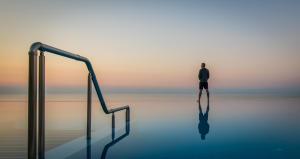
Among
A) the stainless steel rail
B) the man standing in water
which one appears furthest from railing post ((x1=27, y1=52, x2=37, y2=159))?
the man standing in water

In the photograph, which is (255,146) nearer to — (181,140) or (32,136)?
(181,140)

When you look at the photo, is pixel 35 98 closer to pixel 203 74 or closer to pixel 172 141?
pixel 172 141

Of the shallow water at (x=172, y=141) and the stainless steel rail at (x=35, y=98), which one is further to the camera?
the shallow water at (x=172, y=141)

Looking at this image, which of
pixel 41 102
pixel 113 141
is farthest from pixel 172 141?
pixel 41 102

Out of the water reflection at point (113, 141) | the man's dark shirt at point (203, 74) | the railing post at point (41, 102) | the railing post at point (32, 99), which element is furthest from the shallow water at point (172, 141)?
the man's dark shirt at point (203, 74)

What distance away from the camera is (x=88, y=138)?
4.79 metres

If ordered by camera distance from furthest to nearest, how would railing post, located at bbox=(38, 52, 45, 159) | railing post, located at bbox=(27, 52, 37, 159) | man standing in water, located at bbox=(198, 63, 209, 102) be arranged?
1. man standing in water, located at bbox=(198, 63, 209, 102)
2. railing post, located at bbox=(38, 52, 45, 159)
3. railing post, located at bbox=(27, 52, 37, 159)

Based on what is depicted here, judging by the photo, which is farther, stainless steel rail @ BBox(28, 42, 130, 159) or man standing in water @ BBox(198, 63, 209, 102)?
man standing in water @ BBox(198, 63, 209, 102)

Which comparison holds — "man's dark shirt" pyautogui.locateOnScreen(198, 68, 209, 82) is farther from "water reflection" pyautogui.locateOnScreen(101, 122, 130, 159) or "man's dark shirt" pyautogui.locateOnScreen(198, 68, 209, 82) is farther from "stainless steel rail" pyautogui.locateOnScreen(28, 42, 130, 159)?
"stainless steel rail" pyautogui.locateOnScreen(28, 42, 130, 159)

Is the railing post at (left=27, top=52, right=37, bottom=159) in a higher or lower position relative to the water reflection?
higher

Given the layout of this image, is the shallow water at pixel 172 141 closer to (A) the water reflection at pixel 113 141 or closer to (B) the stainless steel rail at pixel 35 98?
(A) the water reflection at pixel 113 141

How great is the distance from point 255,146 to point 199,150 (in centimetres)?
85

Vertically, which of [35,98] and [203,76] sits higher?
[203,76]

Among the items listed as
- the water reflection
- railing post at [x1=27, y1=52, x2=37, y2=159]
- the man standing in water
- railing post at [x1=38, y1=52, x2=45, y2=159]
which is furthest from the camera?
the man standing in water
